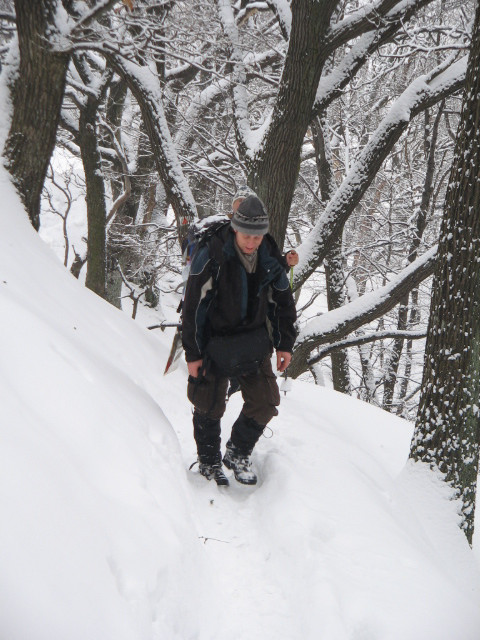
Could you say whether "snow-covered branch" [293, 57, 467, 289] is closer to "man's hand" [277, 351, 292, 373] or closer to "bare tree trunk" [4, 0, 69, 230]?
"man's hand" [277, 351, 292, 373]

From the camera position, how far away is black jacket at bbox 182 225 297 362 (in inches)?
111

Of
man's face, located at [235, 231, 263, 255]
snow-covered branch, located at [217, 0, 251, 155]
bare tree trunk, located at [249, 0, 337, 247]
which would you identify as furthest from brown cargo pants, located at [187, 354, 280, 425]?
snow-covered branch, located at [217, 0, 251, 155]

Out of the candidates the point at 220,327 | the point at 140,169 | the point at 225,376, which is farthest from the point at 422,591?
the point at 140,169

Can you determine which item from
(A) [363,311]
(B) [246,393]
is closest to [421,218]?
(A) [363,311]

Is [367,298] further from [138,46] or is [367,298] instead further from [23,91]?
[23,91]

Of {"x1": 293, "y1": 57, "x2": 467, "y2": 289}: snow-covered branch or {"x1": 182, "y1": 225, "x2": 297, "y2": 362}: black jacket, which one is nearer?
{"x1": 182, "y1": 225, "x2": 297, "y2": 362}: black jacket

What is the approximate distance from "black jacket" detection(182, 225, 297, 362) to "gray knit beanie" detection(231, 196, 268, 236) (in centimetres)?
15

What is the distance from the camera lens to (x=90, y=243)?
8797 millimetres

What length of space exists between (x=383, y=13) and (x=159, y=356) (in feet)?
13.9

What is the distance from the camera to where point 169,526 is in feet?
7.29

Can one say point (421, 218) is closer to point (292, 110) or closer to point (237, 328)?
point (292, 110)

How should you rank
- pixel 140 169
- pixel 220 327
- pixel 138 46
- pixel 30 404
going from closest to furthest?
pixel 30 404
pixel 220 327
pixel 138 46
pixel 140 169

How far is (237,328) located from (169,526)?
1.25 meters

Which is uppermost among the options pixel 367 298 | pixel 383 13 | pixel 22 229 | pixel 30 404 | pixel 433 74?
pixel 383 13
